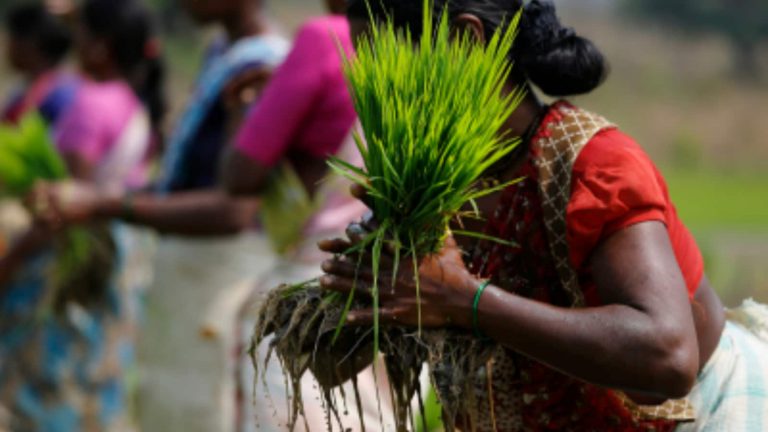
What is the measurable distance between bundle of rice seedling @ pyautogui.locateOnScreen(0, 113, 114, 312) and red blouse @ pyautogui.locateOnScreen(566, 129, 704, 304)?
12.0ft

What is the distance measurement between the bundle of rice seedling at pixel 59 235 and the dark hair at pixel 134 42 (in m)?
0.74

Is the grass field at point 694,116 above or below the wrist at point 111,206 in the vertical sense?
above

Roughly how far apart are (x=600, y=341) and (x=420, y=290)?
0.32 metres

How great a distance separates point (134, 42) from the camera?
6816 mm

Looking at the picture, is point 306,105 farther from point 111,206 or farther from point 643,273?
point 643,273

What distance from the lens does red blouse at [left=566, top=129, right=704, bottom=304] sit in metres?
2.49

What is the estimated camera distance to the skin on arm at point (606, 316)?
2.41 meters

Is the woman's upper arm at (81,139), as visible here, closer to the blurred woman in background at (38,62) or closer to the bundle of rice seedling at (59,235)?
the bundle of rice seedling at (59,235)

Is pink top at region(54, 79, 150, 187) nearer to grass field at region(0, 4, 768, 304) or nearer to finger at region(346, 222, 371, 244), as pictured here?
finger at region(346, 222, 371, 244)

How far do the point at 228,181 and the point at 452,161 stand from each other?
2.21m

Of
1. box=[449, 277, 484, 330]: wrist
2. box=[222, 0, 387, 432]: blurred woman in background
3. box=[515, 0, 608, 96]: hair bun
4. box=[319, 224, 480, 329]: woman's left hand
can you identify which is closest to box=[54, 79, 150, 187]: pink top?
box=[222, 0, 387, 432]: blurred woman in background

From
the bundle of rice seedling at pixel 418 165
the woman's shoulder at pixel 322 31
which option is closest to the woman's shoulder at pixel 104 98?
the woman's shoulder at pixel 322 31

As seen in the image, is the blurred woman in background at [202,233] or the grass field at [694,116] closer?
the blurred woman in background at [202,233]

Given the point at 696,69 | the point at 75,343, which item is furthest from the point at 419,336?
the point at 696,69
